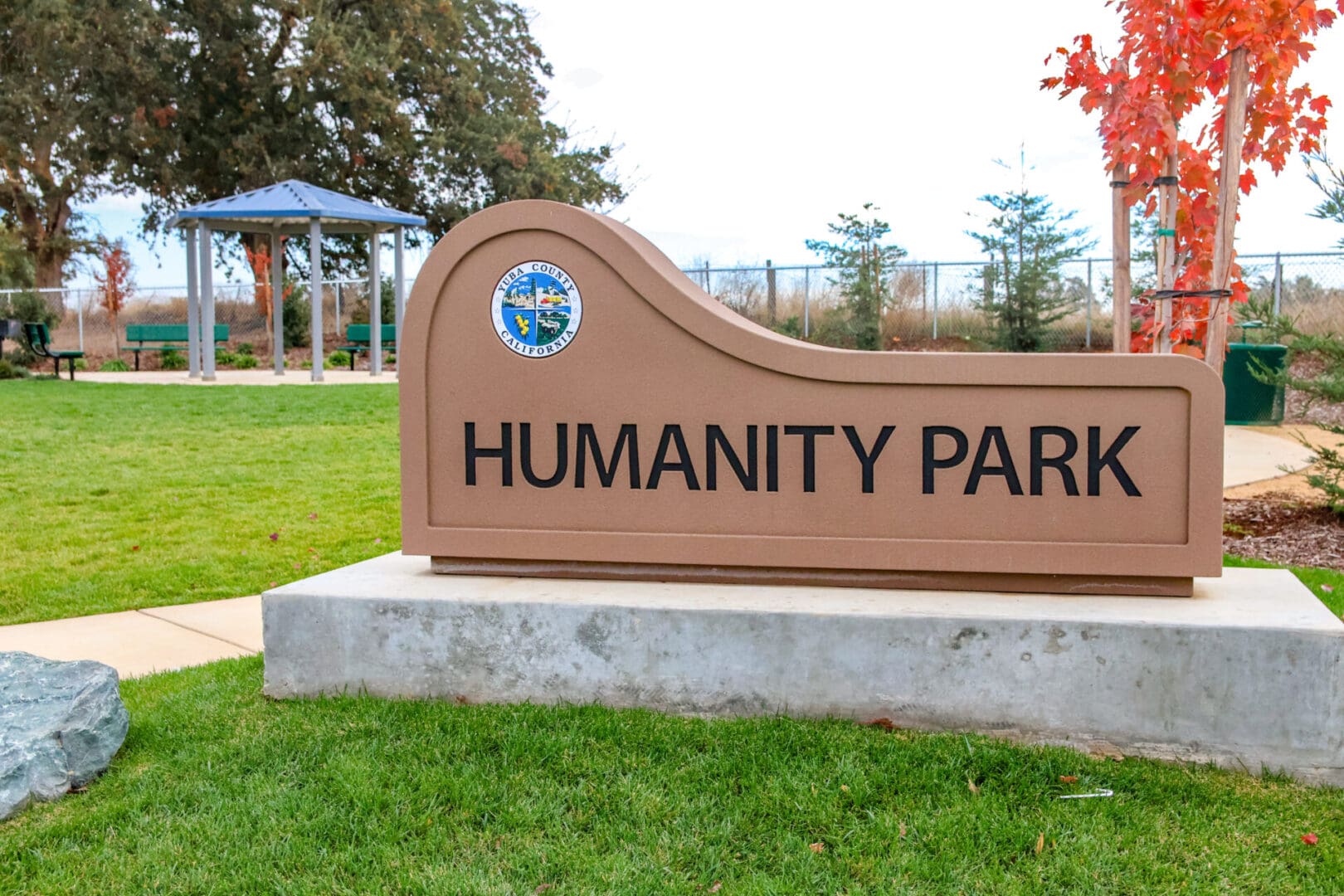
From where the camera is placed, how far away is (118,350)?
26234mm

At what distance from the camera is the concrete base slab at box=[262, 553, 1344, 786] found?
3186mm

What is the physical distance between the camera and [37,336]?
62.3 ft

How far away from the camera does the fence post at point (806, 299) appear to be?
2153cm

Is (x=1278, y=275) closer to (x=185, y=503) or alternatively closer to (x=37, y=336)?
(x=185, y=503)

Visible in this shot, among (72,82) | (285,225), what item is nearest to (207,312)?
(285,225)

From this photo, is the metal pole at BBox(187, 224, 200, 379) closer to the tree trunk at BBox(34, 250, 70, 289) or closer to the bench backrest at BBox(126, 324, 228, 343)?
the bench backrest at BBox(126, 324, 228, 343)

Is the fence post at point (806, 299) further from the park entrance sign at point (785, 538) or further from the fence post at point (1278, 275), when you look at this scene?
the park entrance sign at point (785, 538)

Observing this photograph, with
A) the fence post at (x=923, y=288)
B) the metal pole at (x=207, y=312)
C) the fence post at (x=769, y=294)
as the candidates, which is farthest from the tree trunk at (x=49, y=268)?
the fence post at (x=923, y=288)

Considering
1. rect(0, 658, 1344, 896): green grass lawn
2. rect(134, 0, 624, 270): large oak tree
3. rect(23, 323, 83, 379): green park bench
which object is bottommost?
rect(0, 658, 1344, 896): green grass lawn

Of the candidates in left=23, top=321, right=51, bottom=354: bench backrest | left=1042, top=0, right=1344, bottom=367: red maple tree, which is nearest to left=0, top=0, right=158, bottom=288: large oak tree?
left=23, top=321, right=51, bottom=354: bench backrest

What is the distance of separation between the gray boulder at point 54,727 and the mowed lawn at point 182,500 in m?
1.93

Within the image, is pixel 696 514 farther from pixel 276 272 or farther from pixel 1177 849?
pixel 276 272

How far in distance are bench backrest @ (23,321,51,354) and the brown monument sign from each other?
694 inches

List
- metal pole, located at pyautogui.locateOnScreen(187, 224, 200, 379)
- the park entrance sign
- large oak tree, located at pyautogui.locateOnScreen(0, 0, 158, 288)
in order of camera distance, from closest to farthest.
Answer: the park entrance sign, metal pole, located at pyautogui.locateOnScreen(187, 224, 200, 379), large oak tree, located at pyautogui.locateOnScreen(0, 0, 158, 288)
